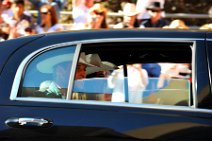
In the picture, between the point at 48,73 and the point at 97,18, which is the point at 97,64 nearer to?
the point at 48,73

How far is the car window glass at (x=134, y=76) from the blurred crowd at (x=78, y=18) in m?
3.54

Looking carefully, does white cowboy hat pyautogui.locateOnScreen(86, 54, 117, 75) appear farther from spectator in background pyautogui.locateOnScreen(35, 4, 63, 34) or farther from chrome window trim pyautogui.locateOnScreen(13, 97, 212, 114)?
spectator in background pyautogui.locateOnScreen(35, 4, 63, 34)

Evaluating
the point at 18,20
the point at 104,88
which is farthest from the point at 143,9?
the point at 104,88

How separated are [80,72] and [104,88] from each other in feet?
0.62

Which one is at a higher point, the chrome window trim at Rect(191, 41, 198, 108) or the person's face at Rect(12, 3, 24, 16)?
the person's face at Rect(12, 3, 24, 16)

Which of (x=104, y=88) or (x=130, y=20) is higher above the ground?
(x=130, y=20)

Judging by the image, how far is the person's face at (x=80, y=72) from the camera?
3.60 metres

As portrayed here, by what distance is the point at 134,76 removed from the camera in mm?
3768

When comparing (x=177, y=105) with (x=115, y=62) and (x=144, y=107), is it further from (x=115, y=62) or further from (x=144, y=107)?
(x=115, y=62)

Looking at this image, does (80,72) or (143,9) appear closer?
(80,72)

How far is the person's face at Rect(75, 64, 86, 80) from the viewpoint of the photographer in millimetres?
3596

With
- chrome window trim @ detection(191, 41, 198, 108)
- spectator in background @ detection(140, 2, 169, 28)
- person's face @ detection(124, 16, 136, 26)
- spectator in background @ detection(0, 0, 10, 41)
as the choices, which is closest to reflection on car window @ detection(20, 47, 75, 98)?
chrome window trim @ detection(191, 41, 198, 108)

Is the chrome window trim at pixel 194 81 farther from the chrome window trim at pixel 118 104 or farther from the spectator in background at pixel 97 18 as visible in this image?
the spectator in background at pixel 97 18

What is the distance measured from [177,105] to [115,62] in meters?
0.58
